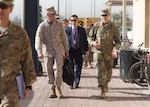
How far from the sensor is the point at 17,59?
4.35m

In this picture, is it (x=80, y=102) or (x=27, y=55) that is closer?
(x=27, y=55)

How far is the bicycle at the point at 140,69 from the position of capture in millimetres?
11075

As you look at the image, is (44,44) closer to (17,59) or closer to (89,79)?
(89,79)

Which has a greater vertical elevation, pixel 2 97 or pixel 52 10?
pixel 52 10

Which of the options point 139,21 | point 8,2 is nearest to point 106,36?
point 8,2

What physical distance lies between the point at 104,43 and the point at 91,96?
51.4 inches

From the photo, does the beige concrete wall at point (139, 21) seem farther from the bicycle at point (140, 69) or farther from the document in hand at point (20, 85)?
the document in hand at point (20, 85)

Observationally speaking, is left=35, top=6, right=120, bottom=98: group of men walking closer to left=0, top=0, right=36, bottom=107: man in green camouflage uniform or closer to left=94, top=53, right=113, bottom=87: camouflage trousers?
left=94, top=53, right=113, bottom=87: camouflage trousers

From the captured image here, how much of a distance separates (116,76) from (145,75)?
2.79 metres

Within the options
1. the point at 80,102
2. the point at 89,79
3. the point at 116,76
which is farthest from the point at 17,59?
the point at 116,76

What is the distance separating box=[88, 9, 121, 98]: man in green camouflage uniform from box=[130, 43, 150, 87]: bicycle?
1.92 metres

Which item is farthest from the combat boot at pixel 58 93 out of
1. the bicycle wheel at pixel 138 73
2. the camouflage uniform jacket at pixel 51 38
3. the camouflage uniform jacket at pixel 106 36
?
the bicycle wheel at pixel 138 73

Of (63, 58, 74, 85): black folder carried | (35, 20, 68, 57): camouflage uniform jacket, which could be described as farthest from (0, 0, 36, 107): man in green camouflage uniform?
(63, 58, 74, 85): black folder carried

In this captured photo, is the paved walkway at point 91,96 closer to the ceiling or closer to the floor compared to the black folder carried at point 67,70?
closer to the floor
